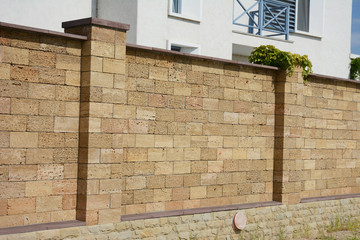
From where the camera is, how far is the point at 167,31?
13117 mm

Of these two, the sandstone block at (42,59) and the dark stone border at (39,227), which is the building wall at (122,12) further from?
the dark stone border at (39,227)

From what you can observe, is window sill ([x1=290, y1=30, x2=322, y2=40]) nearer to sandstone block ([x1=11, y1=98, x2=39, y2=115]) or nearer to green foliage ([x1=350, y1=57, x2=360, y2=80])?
green foliage ([x1=350, y1=57, x2=360, y2=80])

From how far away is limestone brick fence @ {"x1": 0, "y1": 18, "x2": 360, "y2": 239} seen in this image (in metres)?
7.14

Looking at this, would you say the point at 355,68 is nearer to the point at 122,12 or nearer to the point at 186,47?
the point at 186,47

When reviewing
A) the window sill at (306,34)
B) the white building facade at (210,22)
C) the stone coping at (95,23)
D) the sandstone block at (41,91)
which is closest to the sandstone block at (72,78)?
the sandstone block at (41,91)

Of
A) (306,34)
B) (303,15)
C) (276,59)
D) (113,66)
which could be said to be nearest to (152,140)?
(113,66)

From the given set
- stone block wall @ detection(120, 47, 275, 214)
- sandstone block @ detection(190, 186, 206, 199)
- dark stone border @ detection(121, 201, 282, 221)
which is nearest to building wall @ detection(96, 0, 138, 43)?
stone block wall @ detection(120, 47, 275, 214)

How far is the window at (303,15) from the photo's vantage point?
17355mm

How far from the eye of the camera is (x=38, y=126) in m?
7.20

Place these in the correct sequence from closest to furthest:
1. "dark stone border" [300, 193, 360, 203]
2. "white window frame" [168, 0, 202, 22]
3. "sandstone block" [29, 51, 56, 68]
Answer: "sandstone block" [29, 51, 56, 68] → "dark stone border" [300, 193, 360, 203] → "white window frame" [168, 0, 202, 22]

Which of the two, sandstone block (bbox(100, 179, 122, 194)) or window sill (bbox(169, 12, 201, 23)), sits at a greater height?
window sill (bbox(169, 12, 201, 23))

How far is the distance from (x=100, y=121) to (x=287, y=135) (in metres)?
3.95

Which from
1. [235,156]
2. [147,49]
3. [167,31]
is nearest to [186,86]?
[147,49]

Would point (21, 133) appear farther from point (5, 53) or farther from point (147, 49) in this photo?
point (147, 49)
